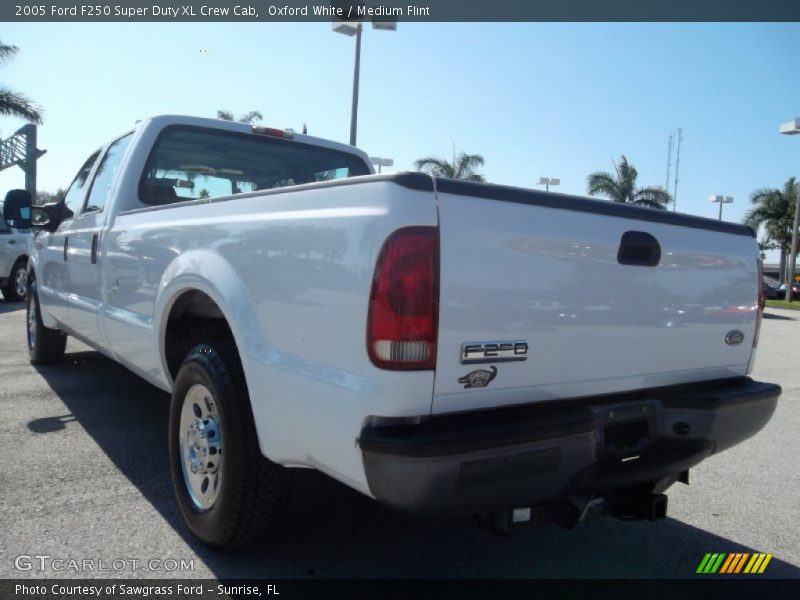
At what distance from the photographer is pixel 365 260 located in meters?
1.84

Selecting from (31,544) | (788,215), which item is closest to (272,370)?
(31,544)

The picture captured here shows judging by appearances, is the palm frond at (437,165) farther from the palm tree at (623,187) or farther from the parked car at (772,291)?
the parked car at (772,291)

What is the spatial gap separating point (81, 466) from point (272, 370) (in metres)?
2.01

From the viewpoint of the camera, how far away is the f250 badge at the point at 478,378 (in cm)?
190

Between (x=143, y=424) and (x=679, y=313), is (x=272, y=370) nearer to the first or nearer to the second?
(x=679, y=313)

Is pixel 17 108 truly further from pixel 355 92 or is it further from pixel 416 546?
pixel 416 546

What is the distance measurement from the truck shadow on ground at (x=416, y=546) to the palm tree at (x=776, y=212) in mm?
40017

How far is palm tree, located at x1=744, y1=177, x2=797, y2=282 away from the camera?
37406 mm

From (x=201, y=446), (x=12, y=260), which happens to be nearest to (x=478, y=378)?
(x=201, y=446)

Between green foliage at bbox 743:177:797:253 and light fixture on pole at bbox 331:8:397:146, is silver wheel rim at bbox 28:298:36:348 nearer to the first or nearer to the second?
light fixture on pole at bbox 331:8:397:146

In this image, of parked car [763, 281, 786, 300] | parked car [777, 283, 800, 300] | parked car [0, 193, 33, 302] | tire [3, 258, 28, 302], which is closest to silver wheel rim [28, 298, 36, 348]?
parked car [0, 193, 33, 302]

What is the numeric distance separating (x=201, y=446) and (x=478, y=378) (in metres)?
1.33

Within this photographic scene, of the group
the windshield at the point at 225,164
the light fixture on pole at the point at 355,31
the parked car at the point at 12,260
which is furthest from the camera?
Result: the parked car at the point at 12,260

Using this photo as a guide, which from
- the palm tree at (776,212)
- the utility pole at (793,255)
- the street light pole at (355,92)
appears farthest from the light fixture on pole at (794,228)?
the street light pole at (355,92)
